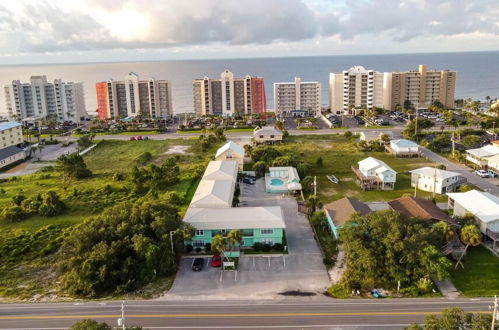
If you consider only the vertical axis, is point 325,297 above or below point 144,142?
below

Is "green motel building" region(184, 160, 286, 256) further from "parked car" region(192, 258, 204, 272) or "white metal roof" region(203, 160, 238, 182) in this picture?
"white metal roof" region(203, 160, 238, 182)

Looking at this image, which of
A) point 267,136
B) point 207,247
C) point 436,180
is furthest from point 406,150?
point 207,247

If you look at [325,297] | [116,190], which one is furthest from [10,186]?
[325,297]

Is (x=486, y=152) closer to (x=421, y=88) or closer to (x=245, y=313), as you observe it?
(x=245, y=313)

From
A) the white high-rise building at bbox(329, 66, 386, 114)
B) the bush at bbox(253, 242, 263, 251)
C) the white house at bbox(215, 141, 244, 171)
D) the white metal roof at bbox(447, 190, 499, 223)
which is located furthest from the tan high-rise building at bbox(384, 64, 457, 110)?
the bush at bbox(253, 242, 263, 251)

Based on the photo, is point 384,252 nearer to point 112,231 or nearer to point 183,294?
point 183,294
